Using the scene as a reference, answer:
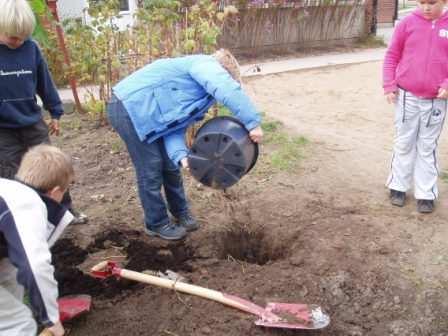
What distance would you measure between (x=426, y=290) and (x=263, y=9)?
978 centimetres

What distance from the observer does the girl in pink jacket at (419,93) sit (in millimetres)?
3707

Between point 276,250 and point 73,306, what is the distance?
1.37 m

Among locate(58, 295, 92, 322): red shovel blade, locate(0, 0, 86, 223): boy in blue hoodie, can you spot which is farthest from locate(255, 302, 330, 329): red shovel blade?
locate(0, 0, 86, 223): boy in blue hoodie

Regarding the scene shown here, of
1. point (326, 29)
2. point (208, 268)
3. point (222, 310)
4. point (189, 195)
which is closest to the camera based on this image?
point (222, 310)

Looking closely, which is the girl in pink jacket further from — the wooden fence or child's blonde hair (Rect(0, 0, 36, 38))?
the wooden fence

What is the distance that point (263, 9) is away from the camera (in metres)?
12.0

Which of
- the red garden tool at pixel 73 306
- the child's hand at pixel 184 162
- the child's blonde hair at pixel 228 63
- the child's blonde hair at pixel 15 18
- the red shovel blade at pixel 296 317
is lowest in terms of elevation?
the red shovel blade at pixel 296 317

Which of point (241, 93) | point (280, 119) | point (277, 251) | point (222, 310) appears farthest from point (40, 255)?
point (280, 119)

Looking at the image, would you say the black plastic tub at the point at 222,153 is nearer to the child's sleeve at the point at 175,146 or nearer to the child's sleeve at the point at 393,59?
the child's sleeve at the point at 175,146

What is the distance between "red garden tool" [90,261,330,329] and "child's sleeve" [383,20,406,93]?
5.96 feet

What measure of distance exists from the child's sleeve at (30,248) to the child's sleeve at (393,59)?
277 cm

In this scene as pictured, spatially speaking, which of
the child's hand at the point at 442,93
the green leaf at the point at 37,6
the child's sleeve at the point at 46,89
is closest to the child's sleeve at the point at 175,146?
the child's sleeve at the point at 46,89

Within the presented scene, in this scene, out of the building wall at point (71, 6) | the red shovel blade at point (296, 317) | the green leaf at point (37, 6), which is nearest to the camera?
the red shovel blade at point (296, 317)

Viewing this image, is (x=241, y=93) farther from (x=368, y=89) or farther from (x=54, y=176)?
(x=368, y=89)
